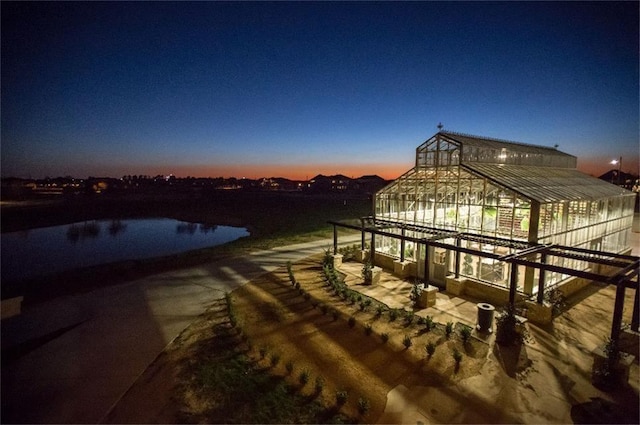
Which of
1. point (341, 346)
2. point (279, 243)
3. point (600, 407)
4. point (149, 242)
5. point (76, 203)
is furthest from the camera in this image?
point (76, 203)

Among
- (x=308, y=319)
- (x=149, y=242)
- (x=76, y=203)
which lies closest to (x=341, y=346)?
(x=308, y=319)

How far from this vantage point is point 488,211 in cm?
1398

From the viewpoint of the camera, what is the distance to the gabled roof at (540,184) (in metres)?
13.3

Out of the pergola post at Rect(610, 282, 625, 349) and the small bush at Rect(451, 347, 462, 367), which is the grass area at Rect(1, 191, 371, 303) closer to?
the small bush at Rect(451, 347, 462, 367)

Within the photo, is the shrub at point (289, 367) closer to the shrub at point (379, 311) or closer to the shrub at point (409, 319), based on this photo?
the shrub at point (379, 311)

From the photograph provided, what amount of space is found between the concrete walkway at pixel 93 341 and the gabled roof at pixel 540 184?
538 inches

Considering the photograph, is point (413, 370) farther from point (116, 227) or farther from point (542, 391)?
point (116, 227)

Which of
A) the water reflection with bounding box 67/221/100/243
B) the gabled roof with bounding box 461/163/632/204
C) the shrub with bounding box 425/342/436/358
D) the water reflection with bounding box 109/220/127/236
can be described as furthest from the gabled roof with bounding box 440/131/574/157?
the water reflection with bounding box 109/220/127/236

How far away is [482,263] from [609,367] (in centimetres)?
653

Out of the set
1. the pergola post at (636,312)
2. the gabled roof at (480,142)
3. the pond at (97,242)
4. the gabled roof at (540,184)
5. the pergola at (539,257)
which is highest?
the gabled roof at (480,142)

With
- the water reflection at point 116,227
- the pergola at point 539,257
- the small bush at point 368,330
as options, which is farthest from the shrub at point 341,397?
the water reflection at point 116,227

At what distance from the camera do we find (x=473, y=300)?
1341 cm

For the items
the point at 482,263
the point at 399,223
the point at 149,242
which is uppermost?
the point at 399,223

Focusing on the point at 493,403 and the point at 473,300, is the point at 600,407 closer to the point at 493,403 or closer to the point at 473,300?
the point at 493,403
